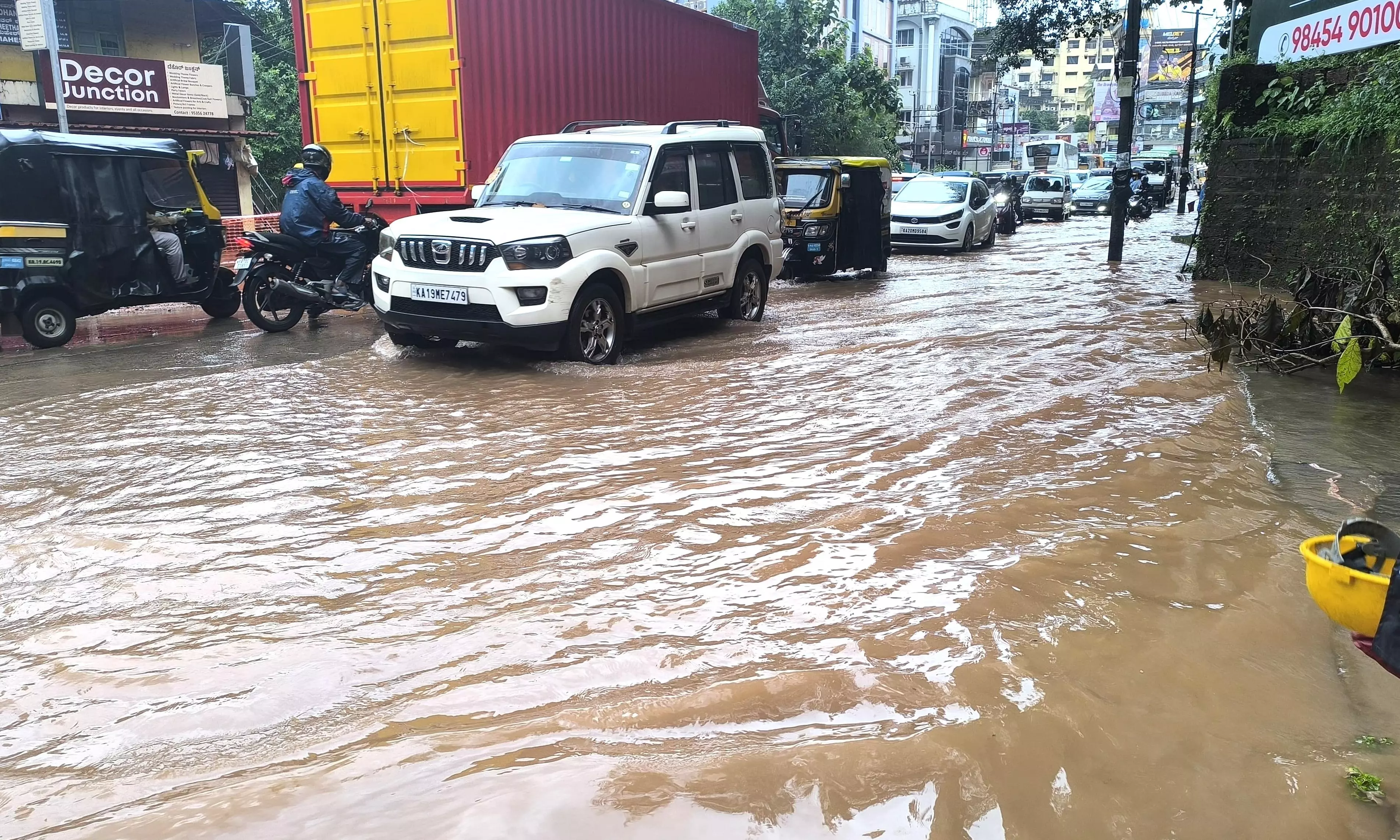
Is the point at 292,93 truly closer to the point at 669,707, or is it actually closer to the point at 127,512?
the point at 127,512

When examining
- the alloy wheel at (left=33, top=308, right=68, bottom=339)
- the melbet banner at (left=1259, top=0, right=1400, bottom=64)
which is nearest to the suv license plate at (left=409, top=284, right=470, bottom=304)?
the alloy wheel at (left=33, top=308, right=68, bottom=339)

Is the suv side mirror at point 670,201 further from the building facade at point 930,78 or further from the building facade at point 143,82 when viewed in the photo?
the building facade at point 930,78

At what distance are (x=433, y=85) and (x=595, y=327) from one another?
3934 mm

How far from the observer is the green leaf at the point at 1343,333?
6.86 metres

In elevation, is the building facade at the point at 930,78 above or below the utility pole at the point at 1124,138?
above

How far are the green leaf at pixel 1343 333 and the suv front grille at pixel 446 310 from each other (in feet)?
18.0

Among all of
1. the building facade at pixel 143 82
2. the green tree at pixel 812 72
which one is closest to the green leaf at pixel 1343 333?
the building facade at pixel 143 82

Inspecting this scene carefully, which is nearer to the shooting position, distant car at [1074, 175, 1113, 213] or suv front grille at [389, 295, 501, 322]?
suv front grille at [389, 295, 501, 322]

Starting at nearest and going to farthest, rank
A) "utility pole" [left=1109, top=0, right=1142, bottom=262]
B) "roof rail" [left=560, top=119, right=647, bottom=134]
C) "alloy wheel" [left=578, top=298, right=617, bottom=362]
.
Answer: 1. "alloy wheel" [left=578, top=298, right=617, bottom=362]
2. "roof rail" [left=560, top=119, right=647, bottom=134]
3. "utility pole" [left=1109, top=0, right=1142, bottom=262]

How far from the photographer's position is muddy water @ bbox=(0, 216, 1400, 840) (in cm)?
263

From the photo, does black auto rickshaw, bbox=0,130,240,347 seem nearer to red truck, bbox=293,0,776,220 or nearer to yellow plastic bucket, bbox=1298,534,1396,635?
red truck, bbox=293,0,776,220

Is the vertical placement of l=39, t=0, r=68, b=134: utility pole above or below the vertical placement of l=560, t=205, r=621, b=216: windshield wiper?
above

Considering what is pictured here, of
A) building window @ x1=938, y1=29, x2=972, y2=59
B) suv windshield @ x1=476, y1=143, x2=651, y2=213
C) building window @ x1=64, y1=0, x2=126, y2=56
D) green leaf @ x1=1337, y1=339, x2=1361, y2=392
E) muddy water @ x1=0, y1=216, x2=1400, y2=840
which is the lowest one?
muddy water @ x1=0, y1=216, x2=1400, y2=840

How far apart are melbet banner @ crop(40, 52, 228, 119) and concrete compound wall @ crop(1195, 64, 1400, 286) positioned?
780 inches
